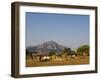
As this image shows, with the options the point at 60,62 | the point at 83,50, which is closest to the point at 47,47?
the point at 60,62

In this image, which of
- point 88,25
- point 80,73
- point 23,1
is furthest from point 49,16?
point 80,73

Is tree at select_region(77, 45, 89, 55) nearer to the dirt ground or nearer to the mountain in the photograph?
the dirt ground

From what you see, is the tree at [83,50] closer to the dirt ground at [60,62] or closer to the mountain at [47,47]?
the dirt ground at [60,62]

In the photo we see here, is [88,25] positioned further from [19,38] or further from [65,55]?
[19,38]

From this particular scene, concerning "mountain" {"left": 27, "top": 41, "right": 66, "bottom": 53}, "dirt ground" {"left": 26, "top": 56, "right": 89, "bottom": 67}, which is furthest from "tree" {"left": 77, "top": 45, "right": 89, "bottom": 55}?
"mountain" {"left": 27, "top": 41, "right": 66, "bottom": 53}

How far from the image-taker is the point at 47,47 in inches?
84.3

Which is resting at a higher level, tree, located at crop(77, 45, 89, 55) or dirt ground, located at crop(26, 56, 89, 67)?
tree, located at crop(77, 45, 89, 55)

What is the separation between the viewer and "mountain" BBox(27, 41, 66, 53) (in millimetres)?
2095

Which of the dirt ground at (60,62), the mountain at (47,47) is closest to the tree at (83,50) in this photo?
the dirt ground at (60,62)

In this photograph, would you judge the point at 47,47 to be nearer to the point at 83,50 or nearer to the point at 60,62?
the point at 60,62

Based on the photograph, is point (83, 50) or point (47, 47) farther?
point (83, 50)

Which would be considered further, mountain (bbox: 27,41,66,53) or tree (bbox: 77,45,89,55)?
tree (bbox: 77,45,89,55)

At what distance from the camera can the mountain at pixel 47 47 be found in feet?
6.87

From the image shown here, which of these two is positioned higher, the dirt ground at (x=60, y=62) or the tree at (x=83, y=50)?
the tree at (x=83, y=50)
